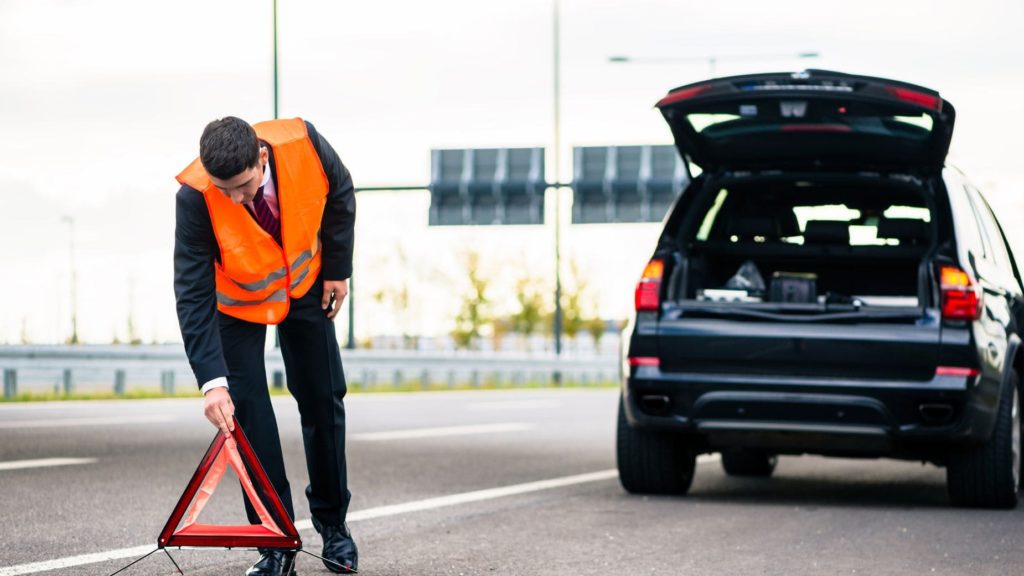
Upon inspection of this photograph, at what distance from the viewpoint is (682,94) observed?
7.58 meters

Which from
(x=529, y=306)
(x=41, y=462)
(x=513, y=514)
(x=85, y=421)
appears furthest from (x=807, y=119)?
(x=529, y=306)

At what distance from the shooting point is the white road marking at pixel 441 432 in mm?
12195

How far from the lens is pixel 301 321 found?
5430mm

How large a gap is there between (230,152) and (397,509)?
3103 mm

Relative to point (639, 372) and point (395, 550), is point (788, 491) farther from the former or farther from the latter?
point (395, 550)

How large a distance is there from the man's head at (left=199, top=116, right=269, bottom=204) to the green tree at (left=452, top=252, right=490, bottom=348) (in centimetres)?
6744

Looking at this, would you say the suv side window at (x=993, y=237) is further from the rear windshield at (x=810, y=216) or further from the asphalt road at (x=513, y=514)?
the asphalt road at (x=513, y=514)

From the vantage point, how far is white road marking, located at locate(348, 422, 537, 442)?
40.0ft

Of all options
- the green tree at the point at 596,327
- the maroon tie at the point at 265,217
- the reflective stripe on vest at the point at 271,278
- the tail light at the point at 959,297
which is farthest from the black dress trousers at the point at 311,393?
the green tree at the point at 596,327

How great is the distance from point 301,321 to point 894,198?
13.4 ft

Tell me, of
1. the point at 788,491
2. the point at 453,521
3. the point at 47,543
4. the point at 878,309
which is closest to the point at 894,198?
the point at 878,309

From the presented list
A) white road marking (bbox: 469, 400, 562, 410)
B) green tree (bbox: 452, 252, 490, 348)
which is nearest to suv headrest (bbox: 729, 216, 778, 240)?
white road marking (bbox: 469, 400, 562, 410)

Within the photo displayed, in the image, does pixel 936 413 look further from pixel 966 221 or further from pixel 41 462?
pixel 41 462

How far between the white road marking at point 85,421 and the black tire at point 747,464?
18.4ft
